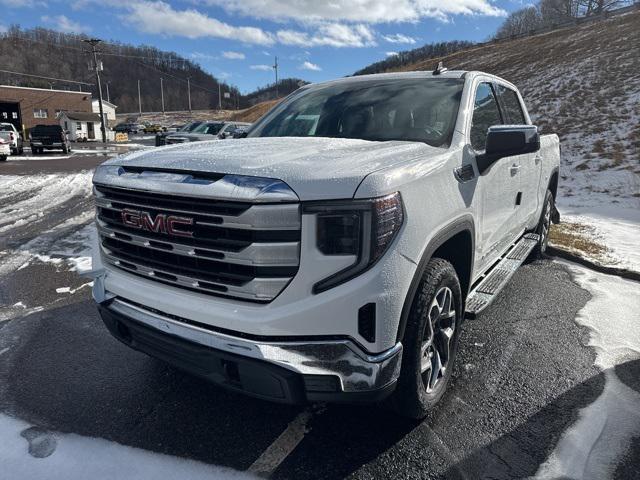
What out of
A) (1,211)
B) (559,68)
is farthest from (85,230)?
(559,68)

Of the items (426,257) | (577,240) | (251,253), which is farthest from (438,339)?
(577,240)

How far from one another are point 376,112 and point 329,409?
206 centimetres

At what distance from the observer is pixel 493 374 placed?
316cm

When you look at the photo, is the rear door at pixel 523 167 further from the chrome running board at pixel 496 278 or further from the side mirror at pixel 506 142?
Answer: the side mirror at pixel 506 142

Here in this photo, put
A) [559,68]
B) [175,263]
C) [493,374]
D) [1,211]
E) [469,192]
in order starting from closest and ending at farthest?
[175,263] → [469,192] → [493,374] → [1,211] → [559,68]

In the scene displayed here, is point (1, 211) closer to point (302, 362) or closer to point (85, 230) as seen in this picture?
point (85, 230)

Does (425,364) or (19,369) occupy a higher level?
(425,364)

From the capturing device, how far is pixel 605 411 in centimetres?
274

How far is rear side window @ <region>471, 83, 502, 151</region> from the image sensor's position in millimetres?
3184

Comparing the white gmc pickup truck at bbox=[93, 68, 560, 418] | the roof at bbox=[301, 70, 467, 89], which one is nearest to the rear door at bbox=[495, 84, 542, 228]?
the roof at bbox=[301, 70, 467, 89]

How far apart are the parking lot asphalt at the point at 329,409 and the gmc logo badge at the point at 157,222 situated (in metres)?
1.12

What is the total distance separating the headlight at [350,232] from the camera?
1.95m

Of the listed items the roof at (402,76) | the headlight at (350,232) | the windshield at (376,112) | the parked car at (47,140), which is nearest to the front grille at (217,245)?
the headlight at (350,232)

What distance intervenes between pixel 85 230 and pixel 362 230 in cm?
652
